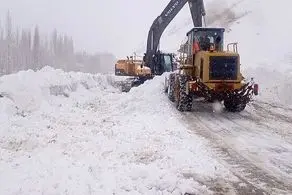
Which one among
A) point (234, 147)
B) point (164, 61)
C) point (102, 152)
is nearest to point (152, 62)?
point (164, 61)

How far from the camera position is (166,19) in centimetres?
2827

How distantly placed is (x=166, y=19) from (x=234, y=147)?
17.5 meters

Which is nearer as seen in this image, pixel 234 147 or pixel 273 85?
pixel 234 147

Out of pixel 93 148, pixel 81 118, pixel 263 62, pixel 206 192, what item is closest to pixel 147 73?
pixel 263 62

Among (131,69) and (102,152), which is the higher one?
(131,69)

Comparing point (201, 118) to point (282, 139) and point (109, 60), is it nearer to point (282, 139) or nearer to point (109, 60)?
point (282, 139)

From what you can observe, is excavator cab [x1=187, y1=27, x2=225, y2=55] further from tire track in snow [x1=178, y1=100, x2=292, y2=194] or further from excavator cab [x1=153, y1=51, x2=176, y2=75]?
excavator cab [x1=153, y1=51, x2=176, y2=75]

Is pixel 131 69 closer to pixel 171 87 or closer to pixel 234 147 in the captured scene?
pixel 171 87

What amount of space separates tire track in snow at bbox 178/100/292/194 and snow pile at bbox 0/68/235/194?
390 millimetres

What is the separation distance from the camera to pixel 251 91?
61.2 ft

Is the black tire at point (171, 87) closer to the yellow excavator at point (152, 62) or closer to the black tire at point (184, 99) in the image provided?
the black tire at point (184, 99)

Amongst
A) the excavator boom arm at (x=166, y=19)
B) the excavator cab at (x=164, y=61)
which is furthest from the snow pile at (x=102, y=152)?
the excavator cab at (x=164, y=61)

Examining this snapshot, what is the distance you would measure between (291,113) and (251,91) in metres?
2.14

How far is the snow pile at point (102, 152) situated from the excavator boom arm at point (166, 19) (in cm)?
733
